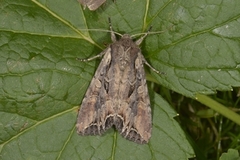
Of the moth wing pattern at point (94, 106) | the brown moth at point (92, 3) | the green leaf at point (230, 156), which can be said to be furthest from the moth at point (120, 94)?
the green leaf at point (230, 156)

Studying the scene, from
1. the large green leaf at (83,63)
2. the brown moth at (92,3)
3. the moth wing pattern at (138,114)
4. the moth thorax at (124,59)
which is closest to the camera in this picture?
the large green leaf at (83,63)

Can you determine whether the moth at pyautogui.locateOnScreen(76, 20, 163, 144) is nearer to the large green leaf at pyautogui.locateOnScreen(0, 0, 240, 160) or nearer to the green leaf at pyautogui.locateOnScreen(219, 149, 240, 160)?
the large green leaf at pyautogui.locateOnScreen(0, 0, 240, 160)

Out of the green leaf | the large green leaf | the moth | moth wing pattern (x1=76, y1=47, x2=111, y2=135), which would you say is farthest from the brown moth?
the green leaf

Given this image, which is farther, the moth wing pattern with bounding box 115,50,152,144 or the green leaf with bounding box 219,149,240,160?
the green leaf with bounding box 219,149,240,160

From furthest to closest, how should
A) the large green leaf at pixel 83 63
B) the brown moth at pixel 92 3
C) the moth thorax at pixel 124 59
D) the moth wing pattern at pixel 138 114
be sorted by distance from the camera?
the moth thorax at pixel 124 59, the moth wing pattern at pixel 138 114, the brown moth at pixel 92 3, the large green leaf at pixel 83 63

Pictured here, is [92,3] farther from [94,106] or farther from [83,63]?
[94,106]

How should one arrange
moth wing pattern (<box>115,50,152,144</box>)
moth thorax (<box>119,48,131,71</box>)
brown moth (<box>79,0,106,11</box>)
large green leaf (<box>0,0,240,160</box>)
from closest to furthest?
1. large green leaf (<box>0,0,240,160</box>)
2. brown moth (<box>79,0,106,11</box>)
3. moth wing pattern (<box>115,50,152,144</box>)
4. moth thorax (<box>119,48,131,71</box>)

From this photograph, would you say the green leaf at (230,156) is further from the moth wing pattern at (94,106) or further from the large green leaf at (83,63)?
the moth wing pattern at (94,106)

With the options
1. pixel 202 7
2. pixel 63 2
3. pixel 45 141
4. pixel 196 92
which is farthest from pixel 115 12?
pixel 45 141
